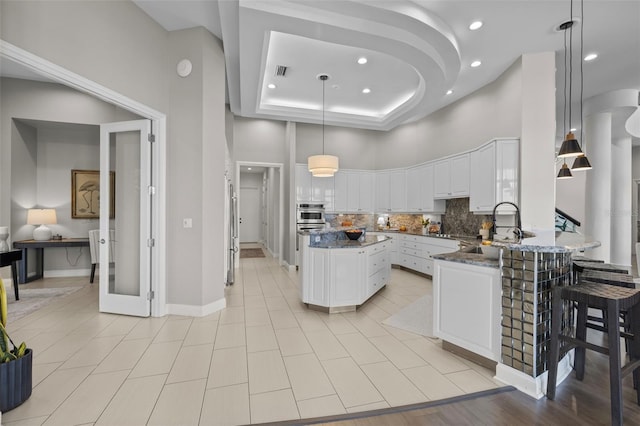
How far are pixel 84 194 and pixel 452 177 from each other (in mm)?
7456

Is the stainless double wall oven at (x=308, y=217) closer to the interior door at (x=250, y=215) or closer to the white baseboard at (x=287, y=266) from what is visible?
the white baseboard at (x=287, y=266)

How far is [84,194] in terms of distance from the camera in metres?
5.87

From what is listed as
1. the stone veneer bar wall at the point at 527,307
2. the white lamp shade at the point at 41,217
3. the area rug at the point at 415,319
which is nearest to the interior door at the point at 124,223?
the white lamp shade at the point at 41,217

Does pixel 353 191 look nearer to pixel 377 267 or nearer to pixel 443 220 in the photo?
pixel 443 220

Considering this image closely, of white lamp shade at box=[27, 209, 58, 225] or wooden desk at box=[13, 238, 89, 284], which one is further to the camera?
white lamp shade at box=[27, 209, 58, 225]

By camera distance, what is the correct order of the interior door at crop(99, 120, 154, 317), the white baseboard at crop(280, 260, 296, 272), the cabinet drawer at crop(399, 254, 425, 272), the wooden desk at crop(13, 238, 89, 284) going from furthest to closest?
the white baseboard at crop(280, 260, 296, 272)
the cabinet drawer at crop(399, 254, 425, 272)
the wooden desk at crop(13, 238, 89, 284)
the interior door at crop(99, 120, 154, 317)

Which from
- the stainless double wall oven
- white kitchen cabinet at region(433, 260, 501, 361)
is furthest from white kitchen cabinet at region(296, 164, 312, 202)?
white kitchen cabinet at region(433, 260, 501, 361)

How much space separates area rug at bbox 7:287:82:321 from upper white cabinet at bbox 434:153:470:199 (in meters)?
6.92

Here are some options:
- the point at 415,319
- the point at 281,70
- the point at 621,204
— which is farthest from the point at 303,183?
the point at 621,204

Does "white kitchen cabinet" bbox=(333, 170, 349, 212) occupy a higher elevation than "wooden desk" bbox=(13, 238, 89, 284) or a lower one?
higher

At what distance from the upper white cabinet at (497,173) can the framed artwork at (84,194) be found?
A: 24.4ft

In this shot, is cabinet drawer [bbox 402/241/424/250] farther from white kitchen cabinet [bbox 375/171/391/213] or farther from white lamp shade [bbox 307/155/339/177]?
white lamp shade [bbox 307/155/339/177]

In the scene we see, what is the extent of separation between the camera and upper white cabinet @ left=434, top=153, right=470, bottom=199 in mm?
5348

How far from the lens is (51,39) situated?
2.31 m
